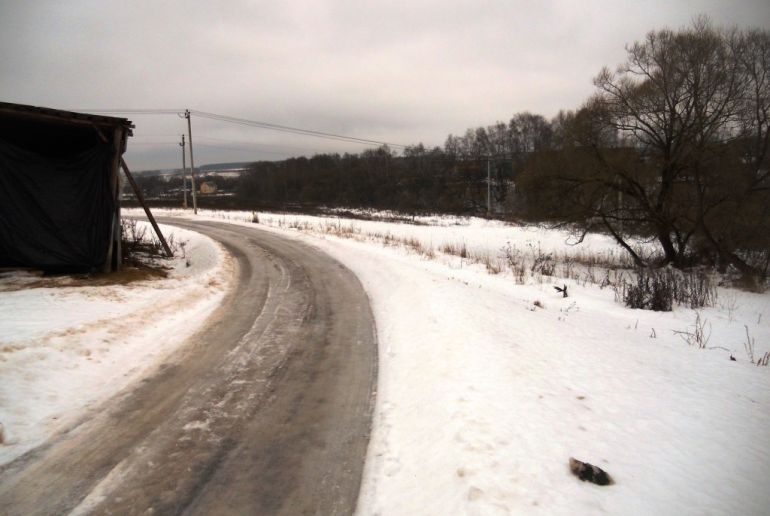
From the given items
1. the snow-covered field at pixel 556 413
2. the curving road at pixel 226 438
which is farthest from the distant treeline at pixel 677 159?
the curving road at pixel 226 438

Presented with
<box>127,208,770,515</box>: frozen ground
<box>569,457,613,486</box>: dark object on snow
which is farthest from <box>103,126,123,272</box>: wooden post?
<box>569,457,613,486</box>: dark object on snow

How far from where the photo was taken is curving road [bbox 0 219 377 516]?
3029 mm

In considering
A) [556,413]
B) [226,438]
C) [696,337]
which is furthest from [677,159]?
[226,438]

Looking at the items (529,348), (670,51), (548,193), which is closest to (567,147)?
(548,193)

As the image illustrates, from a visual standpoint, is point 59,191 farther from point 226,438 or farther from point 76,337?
point 226,438

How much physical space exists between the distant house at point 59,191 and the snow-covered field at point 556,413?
4887 mm

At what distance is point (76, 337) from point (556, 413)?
5997mm

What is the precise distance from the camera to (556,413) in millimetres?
4090

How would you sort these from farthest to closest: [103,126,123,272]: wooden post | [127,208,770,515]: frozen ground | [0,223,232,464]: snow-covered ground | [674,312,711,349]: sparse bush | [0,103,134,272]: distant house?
[103,126,123,272]: wooden post, [0,103,134,272]: distant house, [674,312,711,349]: sparse bush, [0,223,232,464]: snow-covered ground, [127,208,770,515]: frozen ground

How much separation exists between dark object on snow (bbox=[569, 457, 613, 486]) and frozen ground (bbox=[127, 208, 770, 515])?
67mm

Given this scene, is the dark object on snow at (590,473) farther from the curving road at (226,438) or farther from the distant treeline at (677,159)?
the distant treeline at (677,159)

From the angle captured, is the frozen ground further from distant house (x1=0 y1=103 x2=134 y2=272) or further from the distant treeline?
the distant treeline

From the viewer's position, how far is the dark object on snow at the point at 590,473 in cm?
306

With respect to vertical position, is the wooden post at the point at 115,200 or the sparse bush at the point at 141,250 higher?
the wooden post at the point at 115,200
